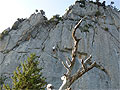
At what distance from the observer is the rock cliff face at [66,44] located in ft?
78.1

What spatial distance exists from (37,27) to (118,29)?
17.1m

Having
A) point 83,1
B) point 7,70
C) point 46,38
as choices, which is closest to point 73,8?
point 83,1

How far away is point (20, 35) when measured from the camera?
3356cm

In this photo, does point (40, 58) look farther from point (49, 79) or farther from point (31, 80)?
point (31, 80)

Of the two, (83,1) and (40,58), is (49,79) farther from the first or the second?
(83,1)

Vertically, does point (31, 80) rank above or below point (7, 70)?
below

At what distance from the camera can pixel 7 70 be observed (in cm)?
2605

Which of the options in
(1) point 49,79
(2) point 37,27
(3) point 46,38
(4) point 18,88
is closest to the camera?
(4) point 18,88

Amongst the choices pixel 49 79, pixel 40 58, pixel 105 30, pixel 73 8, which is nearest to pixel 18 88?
pixel 49 79

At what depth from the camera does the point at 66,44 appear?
95.2ft

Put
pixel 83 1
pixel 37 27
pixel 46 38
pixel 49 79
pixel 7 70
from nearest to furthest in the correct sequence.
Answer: pixel 49 79 → pixel 7 70 → pixel 46 38 → pixel 37 27 → pixel 83 1

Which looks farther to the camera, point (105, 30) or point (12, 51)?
point (105, 30)

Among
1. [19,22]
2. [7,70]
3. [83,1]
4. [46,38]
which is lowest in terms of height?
[7,70]

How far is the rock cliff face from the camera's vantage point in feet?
78.1
